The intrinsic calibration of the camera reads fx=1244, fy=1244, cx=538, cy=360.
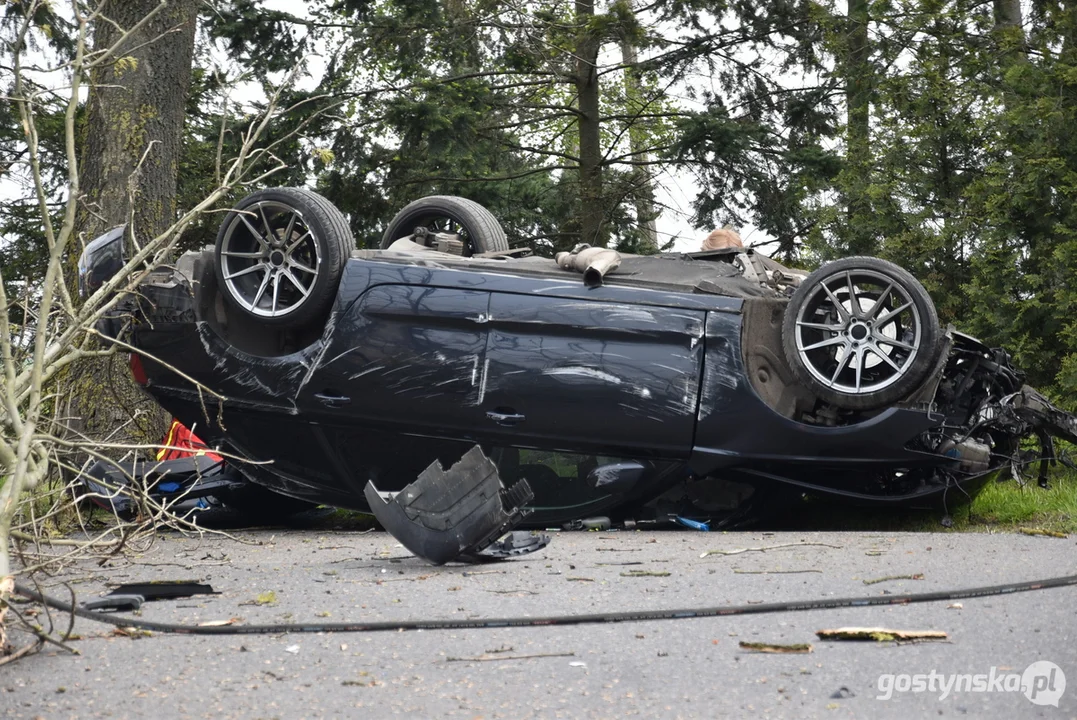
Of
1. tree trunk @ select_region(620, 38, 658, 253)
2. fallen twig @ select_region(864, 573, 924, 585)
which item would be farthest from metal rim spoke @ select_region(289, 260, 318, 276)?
tree trunk @ select_region(620, 38, 658, 253)

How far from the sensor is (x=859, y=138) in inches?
421

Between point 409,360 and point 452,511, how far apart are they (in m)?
1.81

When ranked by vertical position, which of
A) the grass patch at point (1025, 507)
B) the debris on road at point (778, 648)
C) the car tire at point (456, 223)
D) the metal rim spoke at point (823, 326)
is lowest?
the grass patch at point (1025, 507)

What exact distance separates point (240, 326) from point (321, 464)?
1033 millimetres

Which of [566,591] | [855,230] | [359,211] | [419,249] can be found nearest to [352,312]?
[419,249]

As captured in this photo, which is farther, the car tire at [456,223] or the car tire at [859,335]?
the car tire at [456,223]

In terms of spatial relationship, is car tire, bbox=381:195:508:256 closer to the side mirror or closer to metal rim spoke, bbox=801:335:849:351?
the side mirror

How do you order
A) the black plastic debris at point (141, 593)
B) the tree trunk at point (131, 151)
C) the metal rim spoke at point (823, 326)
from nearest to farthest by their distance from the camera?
1. the black plastic debris at point (141, 593)
2. the metal rim spoke at point (823, 326)
3. the tree trunk at point (131, 151)

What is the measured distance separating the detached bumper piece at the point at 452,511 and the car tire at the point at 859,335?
6.48 feet

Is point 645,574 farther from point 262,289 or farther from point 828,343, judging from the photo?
point 262,289

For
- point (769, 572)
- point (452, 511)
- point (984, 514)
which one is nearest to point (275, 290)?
point (452, 511)

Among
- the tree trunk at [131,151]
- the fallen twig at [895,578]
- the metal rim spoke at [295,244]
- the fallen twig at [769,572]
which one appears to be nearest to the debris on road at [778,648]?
the fallen twig at [895,578]

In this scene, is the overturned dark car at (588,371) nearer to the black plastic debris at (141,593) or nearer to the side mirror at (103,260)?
the side mirror at (103,260)

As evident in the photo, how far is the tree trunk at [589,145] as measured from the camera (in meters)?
15.2
